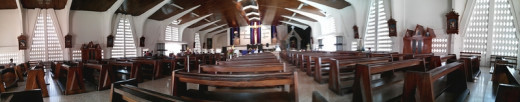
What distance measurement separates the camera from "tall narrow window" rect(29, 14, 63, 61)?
869cm

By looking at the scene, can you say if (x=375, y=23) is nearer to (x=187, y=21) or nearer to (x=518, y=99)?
(x=518, y=99)

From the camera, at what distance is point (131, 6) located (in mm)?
10039

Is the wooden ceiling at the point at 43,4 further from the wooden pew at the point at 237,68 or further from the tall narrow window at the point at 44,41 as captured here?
the wooden pew at the point at 237,68

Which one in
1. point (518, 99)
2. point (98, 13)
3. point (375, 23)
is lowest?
point (518, 99)

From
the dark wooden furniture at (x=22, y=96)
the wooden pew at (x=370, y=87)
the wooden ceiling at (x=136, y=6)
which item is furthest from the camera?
the wooden ceiling at (x=136, y=6)

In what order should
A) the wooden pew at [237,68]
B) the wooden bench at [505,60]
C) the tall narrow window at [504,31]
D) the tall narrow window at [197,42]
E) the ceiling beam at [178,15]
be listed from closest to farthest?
1. the wooden pew at [237,68]
2. the wooden bench at [505,60]
3. the tall narrow window at [504,31]
4. the ceiling beam at [178,15]
5. the tall narrow window at [197,42]

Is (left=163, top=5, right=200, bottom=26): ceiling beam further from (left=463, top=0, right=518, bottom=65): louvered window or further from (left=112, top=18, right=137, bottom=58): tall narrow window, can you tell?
(left=463, top=0, right=518, bottom=65): louvered window

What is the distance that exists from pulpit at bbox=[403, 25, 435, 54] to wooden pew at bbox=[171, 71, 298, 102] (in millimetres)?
8417

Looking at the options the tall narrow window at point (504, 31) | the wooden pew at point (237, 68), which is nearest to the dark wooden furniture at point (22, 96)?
the wooden pew at point (237, 68)

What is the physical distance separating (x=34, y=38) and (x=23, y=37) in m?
0.41

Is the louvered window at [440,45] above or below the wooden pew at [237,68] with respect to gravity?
above

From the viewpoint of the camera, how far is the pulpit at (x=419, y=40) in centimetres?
744

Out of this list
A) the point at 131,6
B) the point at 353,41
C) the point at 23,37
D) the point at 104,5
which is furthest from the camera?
the point at 353,41

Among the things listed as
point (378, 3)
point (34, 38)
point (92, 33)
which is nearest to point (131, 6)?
point (92, 33)
